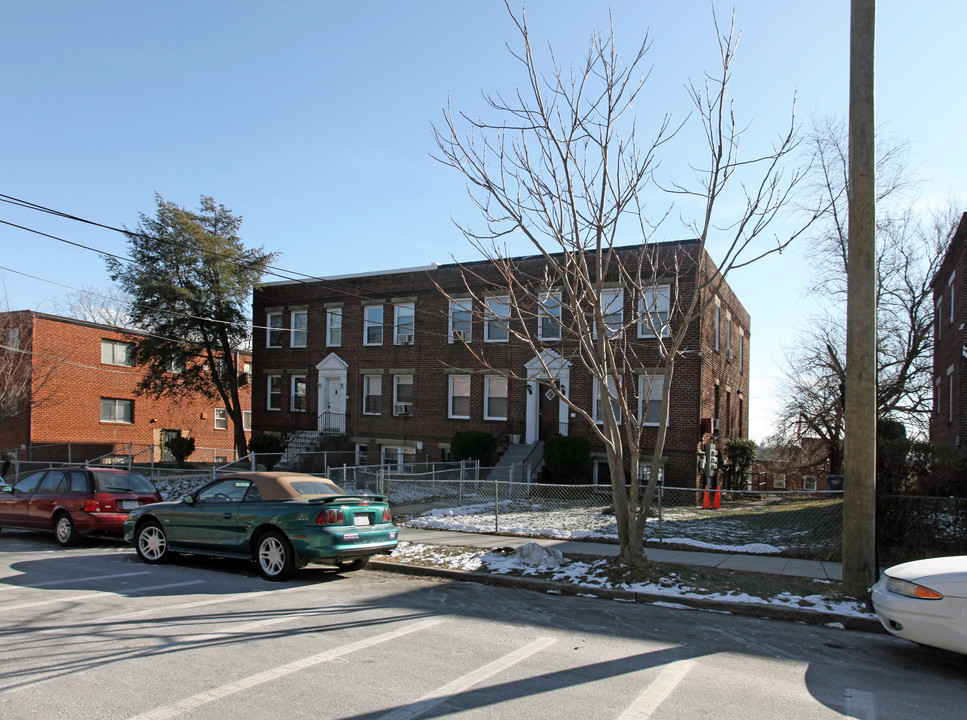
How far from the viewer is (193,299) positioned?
27.1m

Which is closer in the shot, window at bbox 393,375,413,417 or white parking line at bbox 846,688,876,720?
white parking line at bbox 846,688,876,720

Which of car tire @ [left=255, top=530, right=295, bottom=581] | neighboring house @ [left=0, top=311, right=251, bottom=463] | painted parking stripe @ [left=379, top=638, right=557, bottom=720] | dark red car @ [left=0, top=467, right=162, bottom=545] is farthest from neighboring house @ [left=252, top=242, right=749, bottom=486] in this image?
painted parking stripe @ [left=379, top=638, right=557, bottom=720]

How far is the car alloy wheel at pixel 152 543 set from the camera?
10.9 meters

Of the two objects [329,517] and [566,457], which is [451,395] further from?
[329,517]

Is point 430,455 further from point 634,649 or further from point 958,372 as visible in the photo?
point 634,649

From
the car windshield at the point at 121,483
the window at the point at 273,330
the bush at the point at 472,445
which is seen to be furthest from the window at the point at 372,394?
the car windshield at the point at 121,483

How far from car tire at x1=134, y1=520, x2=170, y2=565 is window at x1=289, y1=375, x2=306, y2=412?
1903 centimetres

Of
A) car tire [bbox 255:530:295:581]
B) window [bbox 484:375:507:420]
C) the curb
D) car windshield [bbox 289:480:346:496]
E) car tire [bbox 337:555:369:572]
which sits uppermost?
window [bbox 484:375:507:420]

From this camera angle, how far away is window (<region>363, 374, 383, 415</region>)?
28406mm

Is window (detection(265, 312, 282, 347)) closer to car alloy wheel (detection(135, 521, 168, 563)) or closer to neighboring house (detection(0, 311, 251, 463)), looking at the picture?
neighboring house (detection(0, 311, 251, 463))

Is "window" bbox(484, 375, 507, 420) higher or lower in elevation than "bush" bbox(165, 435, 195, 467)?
higher

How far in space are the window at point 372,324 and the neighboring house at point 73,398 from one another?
9620 mm

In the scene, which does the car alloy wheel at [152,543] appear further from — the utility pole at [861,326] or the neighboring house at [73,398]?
the neighboring house at [73,398]

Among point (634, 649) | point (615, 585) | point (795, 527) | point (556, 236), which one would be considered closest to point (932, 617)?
point (634, 649)
